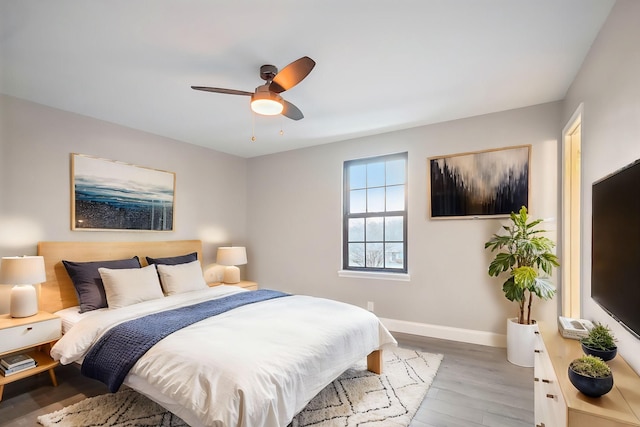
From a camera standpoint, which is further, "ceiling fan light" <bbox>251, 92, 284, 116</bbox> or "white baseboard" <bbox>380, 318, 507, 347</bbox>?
"white baseboard" <bbox>380, 318, 507, 347</bbox>

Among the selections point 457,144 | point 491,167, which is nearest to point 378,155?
point 457,144

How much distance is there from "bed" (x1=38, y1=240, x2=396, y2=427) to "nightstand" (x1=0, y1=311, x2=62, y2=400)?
0.15m

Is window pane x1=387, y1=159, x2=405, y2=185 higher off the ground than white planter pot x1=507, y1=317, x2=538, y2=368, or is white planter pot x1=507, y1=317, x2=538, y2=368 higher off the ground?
window pane x1=387, y1=159, x2=405, y2=185

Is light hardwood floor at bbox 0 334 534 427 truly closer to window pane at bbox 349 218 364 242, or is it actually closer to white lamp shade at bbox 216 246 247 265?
window pane at bbox 349 218 364 242

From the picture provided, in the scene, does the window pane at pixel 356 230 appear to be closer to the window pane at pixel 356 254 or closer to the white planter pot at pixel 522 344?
the window pane at pixel 356 254

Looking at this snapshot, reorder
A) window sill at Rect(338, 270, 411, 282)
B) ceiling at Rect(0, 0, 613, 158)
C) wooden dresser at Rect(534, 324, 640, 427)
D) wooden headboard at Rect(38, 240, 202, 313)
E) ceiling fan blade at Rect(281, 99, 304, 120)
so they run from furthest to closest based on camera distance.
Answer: window sill at Rect(338, 270, 411, 282)
wooden headboard at Rect(38, 240, 202, 313)
ceiling fan blade at Rect(281, 99, 304, 120)
ceiling at Rect(0, 0, 613, 158)
wooden dresser at Rect(534, 324, 640, 427)

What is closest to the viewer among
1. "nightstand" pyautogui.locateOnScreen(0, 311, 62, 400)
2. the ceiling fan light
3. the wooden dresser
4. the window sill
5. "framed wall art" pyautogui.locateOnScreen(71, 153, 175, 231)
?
the wooden dresser

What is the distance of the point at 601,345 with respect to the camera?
1590 millimetres

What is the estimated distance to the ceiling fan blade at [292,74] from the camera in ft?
6.53

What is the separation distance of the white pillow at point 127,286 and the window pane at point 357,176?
2.74 meters

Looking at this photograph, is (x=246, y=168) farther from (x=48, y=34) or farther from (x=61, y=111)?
(x=48, y=34)

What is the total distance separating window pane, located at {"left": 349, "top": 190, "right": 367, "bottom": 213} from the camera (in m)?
4.45

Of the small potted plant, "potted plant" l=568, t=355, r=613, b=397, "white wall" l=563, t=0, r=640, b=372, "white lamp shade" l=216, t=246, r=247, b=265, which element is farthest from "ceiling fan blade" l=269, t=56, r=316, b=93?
"white lamp shade" l=216, t=246, r=247, b=265

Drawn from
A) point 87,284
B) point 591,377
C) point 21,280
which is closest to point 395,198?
point 591,377
